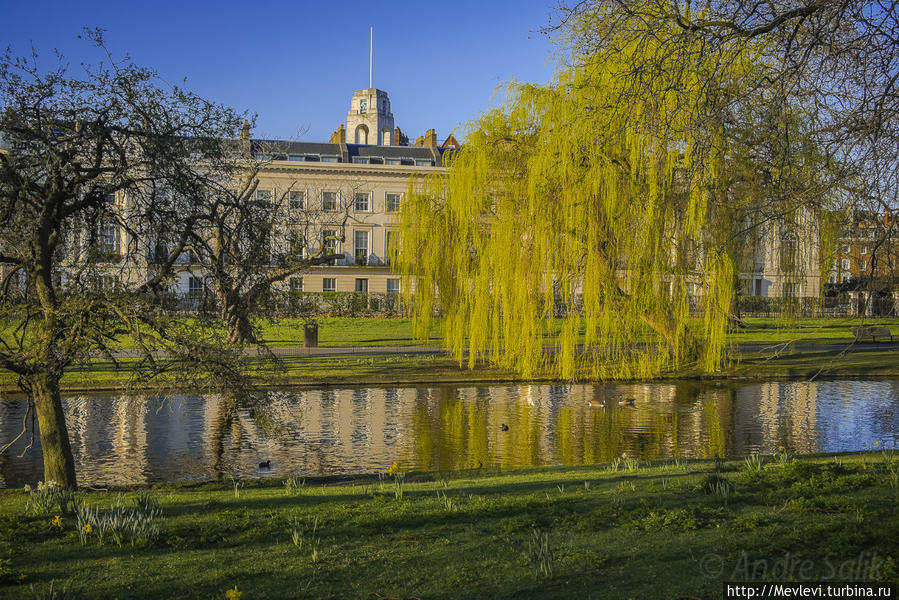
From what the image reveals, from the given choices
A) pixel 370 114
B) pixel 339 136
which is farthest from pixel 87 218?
pixel 370 114

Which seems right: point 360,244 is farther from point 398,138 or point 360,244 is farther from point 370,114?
point 370,114

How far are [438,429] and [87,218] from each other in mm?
8164

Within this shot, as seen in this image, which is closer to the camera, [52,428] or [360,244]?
[52,428]

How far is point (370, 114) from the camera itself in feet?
328

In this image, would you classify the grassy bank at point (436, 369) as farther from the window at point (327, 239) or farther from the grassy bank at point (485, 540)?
the grassy bank at point (485, 540)

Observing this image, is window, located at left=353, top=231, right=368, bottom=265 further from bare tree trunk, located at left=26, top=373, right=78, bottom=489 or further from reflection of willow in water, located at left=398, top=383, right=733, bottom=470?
bare tree trunk, located at left=26, top=373, right=78, bottom=489

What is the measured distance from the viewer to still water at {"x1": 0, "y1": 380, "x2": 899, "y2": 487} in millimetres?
12945

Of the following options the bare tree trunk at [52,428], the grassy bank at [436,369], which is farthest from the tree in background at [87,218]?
the grassy bank at [436,369]

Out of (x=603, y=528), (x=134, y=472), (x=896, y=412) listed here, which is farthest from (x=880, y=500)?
(x=896, y=412)

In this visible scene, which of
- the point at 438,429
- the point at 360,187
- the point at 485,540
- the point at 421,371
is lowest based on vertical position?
the point at 438,429

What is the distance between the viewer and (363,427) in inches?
634

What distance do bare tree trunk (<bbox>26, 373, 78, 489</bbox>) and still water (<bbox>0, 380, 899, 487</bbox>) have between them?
56.5 inches

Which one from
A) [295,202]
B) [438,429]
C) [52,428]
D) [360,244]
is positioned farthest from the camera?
[360,244]

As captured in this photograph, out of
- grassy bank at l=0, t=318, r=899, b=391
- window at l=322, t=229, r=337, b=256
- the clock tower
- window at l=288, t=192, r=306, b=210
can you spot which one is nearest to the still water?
grassy bank at l=0, t=318, r=899, b=391
